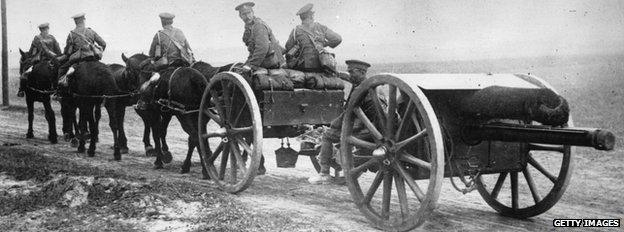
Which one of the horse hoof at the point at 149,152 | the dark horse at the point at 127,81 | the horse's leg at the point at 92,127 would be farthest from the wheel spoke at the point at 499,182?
the horse's leg at the point at 92,127

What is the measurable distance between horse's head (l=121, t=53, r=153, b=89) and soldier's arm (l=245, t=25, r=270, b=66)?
8.59 ft

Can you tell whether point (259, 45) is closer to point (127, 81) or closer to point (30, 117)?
point (127, 81)

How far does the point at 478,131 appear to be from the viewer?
5.39 metres

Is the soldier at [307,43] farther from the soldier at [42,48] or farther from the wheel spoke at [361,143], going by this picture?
the soldier at [42,48]

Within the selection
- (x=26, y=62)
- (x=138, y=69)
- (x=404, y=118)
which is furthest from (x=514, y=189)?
(x=26, y=62)

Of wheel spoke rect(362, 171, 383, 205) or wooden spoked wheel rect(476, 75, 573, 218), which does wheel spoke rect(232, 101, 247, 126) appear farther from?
wooden spoked wheel rect(476, 75, 573, 218)

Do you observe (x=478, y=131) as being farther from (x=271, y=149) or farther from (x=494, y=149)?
(x=271, y=149)

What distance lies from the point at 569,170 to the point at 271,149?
7472 millimetres

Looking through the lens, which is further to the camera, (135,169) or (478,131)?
(135,169)

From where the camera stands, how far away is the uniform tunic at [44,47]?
1266 cm

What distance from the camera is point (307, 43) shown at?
8.08 meters

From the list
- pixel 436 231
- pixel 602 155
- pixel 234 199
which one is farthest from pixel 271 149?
pixel 436 231

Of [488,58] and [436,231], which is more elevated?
[488,58]

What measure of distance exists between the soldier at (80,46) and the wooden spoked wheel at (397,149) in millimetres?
6478
